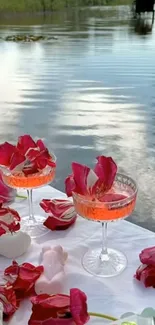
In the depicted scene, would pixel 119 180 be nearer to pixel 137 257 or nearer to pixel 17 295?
pixel 137 257

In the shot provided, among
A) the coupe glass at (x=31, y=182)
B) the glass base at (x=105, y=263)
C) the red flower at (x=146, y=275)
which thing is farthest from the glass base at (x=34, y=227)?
the red flower at (x=146, y=275)

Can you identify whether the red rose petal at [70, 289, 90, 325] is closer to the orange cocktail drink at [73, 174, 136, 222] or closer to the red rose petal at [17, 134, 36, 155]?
the orange cocktail drink at [73, 174, 136, 222]

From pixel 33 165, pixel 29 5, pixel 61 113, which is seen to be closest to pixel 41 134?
pixel 61 113

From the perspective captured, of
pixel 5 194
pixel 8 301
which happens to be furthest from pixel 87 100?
pixel 8 301

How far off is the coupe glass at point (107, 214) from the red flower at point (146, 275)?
0.04 metres

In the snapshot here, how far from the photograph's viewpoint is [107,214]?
2.25 ft

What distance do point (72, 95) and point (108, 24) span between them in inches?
205

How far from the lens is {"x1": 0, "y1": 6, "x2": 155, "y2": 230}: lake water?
6.56ft

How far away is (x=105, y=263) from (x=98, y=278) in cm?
5

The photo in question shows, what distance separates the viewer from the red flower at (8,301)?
2.00 feet

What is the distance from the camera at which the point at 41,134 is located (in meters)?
2.32

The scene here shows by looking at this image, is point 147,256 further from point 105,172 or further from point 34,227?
point 34,227

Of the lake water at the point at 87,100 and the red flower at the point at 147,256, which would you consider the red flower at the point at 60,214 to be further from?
the lake water at the point at 87,100

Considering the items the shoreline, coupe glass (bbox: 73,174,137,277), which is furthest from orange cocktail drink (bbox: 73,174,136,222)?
the shoreline
